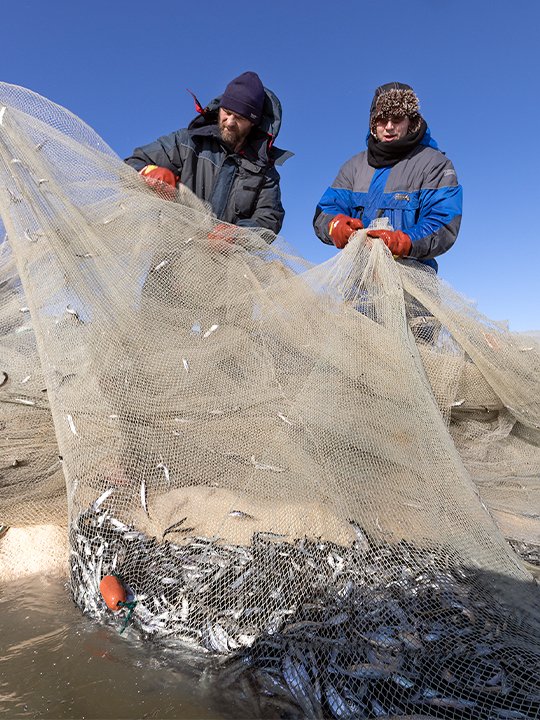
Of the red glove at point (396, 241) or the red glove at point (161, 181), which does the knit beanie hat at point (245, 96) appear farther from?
the red glove at point (396, 241)

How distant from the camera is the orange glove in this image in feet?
12.0

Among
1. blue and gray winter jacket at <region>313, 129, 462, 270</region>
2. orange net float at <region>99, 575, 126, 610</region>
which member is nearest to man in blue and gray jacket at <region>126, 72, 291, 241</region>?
blue and gray winter jacket at <region>313, 129, 462, 270</region>

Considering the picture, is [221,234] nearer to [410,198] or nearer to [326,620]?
[410,198]

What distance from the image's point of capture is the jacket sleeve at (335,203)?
4578mm

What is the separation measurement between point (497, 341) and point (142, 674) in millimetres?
3001

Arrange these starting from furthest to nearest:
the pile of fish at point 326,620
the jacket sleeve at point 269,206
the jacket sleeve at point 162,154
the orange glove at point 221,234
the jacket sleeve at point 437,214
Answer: the jacket sleeve at point 269,206 < the jacket sleeve at point 162,154 < the jacket sleeve at point 437,214 < the orange glove at point 221,234 < the pile of fish at point 326,620

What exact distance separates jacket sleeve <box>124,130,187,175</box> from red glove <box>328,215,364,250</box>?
1.48m

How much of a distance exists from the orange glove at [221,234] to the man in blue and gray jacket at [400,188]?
3.06ft

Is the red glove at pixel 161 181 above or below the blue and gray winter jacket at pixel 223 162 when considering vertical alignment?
below

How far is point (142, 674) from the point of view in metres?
2.33

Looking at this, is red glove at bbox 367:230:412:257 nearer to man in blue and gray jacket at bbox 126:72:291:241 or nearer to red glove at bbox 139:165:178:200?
man in blue and gray jacket at bbox 126:72:291:241

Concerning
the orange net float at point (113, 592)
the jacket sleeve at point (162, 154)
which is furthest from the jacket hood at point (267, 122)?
the orange net float at point (113, 592)

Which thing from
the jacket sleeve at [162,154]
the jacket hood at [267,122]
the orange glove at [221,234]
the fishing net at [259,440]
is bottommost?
the fishing net at [259,440]

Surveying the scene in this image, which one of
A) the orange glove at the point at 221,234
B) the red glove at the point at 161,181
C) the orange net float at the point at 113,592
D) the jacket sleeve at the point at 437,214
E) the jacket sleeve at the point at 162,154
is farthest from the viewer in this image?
the jacket sleeve at the point at 162,154
